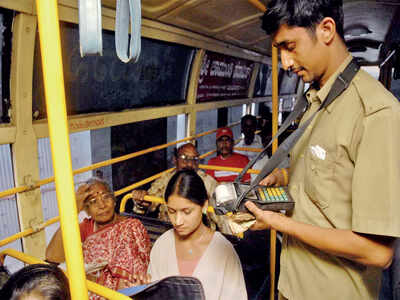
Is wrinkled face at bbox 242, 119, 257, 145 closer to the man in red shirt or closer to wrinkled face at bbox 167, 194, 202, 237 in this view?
the man in red shirt

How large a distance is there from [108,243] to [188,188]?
71 cm

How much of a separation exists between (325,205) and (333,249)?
165 mm

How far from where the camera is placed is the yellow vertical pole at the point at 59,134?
57 centimetres

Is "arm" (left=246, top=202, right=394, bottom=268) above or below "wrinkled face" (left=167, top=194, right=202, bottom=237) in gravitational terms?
above

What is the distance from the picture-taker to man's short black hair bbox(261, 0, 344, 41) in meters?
1.06

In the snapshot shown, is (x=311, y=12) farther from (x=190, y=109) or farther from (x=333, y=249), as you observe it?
(x=190, y=109)

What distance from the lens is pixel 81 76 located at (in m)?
2.55

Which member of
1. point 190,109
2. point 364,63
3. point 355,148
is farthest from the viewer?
point 364,63

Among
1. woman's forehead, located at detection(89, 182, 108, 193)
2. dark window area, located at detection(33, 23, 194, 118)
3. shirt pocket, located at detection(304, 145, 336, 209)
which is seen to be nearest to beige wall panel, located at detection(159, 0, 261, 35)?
dark window area, located at detection(33, 23, 194, 118)

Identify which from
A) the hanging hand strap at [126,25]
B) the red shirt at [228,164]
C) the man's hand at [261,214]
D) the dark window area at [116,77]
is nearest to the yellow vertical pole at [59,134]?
the hanging hand strap at [126,25]

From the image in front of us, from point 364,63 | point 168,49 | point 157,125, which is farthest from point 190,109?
point 364,63

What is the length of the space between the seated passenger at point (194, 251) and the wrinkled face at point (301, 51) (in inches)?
38.3

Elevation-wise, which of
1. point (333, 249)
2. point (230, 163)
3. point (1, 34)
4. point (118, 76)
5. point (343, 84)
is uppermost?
point (1, 34)

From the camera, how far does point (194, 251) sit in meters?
1.72
